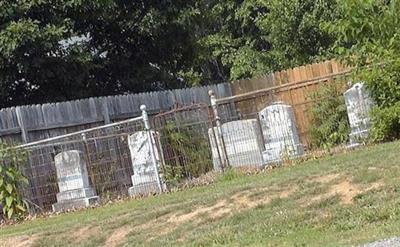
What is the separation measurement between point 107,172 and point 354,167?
6.94 m

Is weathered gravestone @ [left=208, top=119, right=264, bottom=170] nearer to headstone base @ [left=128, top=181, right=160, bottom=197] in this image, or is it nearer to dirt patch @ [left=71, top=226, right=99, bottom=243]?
headstone base @ [left=128, top=181, right=160, bottom=197]

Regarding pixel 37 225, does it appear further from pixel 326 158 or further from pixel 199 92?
pixel 199 92

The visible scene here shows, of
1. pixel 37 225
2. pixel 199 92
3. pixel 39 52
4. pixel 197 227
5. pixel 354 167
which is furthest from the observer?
pixel 199 92

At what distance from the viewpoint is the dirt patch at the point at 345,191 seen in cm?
1005

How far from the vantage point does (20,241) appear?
11.2 m

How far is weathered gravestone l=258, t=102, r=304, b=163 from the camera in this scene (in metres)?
16.9

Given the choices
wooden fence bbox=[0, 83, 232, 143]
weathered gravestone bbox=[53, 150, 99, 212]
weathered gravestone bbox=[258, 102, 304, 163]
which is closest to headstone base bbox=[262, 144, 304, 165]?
weathered gravestone bbox=[258, 102, 304, 163]

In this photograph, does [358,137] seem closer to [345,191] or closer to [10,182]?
[345,191]

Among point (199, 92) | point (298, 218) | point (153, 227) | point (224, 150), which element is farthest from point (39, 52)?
point (298, 218)

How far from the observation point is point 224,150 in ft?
55.7

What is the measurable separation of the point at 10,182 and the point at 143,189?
2.68 metres

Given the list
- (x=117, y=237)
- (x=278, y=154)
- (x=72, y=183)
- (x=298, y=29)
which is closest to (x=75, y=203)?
(x=72, y=183)

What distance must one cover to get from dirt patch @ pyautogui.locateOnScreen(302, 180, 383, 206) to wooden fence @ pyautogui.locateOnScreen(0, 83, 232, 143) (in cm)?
851

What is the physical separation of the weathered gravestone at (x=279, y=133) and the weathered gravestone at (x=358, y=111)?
3.88ft
